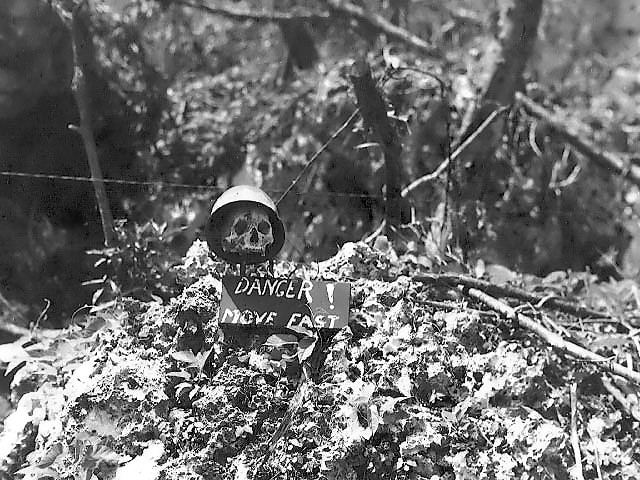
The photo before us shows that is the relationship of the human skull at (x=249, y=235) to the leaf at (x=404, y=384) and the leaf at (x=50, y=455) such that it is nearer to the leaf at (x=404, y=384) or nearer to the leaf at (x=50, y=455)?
the leaf at (x=404, y=384)

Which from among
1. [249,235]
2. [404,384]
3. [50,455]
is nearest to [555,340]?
[404,384]

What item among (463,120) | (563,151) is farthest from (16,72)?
(563,151)

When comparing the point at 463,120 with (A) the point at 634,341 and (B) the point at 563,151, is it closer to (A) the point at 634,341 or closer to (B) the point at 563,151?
(B) the point at 563,151

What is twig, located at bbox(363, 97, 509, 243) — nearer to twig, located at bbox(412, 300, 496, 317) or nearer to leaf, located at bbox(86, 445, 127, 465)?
twig, located at bbox(412, 300, 496, 317)

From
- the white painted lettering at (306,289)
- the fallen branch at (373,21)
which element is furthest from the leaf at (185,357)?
the fallen branch at (373,21)

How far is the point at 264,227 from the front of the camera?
151 centimetres

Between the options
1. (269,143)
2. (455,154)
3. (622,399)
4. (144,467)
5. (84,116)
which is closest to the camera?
(144,467)

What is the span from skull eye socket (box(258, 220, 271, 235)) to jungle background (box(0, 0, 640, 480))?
0.20 m

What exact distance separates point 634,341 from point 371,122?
101cm

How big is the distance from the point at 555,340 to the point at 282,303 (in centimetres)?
69

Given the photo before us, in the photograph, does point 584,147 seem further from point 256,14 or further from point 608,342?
point 256,14

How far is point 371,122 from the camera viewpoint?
7.11 feet

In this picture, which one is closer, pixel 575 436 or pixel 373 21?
pixel 575 436

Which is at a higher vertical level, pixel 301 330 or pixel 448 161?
pixel 448 161
